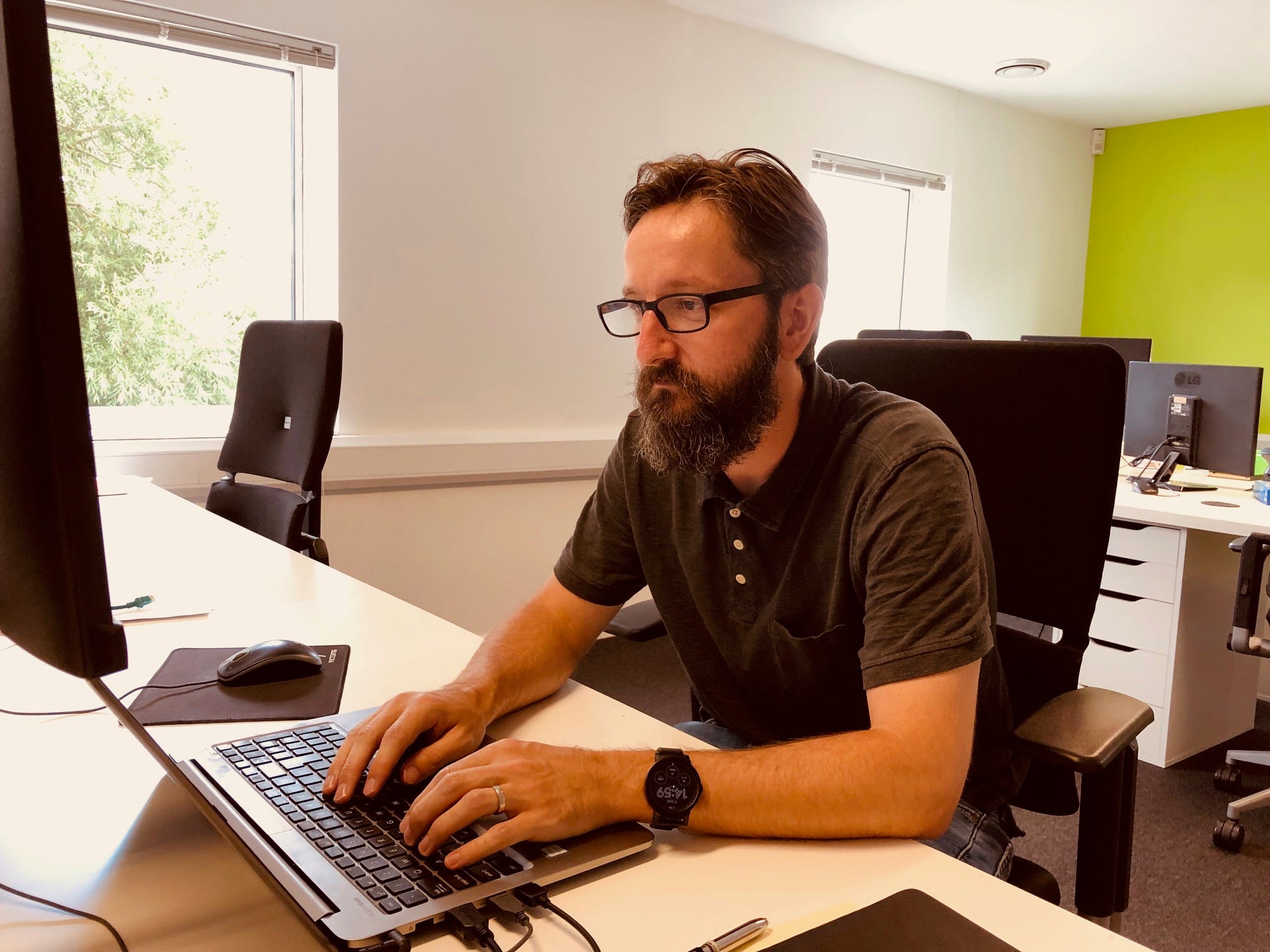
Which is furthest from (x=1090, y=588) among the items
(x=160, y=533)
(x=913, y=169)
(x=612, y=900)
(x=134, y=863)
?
(x=913, y=169)

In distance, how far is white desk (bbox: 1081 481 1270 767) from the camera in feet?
8.87

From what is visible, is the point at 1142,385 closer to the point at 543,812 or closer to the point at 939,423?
the point at 939,423

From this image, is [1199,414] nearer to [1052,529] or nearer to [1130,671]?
[1130,671]

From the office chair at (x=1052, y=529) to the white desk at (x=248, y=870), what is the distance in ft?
1.41

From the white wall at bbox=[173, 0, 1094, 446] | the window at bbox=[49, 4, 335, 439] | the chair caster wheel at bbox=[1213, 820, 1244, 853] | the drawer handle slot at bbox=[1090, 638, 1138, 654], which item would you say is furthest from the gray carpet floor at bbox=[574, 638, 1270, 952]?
the window at bbox=[49, 4, 335, 439]

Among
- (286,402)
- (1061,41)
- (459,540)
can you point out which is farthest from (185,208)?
(1061,41)

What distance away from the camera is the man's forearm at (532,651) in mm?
1027

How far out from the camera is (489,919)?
66cm

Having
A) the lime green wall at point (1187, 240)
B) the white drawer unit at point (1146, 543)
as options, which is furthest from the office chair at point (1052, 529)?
the lime green wall at point (1187, 240)

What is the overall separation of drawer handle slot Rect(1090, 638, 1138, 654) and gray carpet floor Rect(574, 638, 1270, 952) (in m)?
0.33

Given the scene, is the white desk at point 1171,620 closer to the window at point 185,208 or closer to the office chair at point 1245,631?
the office chair at point 1245,631

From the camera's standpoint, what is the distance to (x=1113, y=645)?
9.39 feet

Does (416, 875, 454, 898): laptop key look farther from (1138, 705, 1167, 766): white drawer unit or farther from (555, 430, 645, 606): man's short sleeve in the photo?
(1138, 705, 1167, 766): white drawer unit

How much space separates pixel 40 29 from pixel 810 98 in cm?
443
